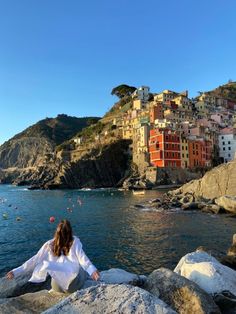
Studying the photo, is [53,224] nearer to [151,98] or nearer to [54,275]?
[54,275]

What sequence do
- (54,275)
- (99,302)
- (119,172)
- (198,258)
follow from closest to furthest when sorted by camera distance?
1. (99,302)
2. (54,275)
3. (198,258)
4. (119,172)

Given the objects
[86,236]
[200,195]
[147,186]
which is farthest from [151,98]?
[86,236]

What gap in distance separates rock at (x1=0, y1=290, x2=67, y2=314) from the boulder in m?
2.41

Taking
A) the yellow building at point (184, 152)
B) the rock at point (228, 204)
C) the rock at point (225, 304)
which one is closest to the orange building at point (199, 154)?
the yellow building at point (184, 152)

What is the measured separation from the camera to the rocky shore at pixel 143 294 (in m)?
5.83

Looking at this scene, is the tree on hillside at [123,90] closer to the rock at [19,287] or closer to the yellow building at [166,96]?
the yellow building at [166,96]

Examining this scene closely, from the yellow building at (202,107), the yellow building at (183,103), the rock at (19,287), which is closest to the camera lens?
the rock at (19,287)

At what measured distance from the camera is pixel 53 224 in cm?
3928

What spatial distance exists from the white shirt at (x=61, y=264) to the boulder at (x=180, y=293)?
195 centimetres

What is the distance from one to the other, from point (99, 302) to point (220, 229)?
93.5 ft

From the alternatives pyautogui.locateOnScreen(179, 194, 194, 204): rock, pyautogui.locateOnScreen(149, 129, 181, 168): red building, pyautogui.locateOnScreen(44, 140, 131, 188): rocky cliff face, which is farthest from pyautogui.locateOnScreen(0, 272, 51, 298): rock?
pyautogui.locateOnScreen(44, 140, 131, 188): rocky cliff face

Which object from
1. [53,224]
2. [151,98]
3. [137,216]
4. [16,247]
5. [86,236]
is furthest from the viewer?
[151,98]

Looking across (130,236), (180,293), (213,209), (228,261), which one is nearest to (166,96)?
(213,209)

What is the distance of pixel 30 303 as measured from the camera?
7.62m
